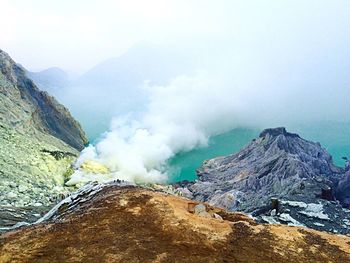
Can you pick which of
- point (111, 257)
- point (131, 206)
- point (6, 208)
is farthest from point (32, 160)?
point (111, 257)

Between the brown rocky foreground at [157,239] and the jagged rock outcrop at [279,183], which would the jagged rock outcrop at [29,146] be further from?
the jagged rock outcrop at [279,183]

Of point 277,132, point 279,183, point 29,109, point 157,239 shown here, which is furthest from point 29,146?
point 157,239

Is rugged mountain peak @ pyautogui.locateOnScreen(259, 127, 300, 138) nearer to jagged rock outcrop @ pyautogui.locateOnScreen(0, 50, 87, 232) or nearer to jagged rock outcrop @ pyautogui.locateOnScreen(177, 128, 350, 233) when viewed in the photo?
jagged rock outcrop @ pyautogui.locateOnScreen(177, 128, 350, 233)

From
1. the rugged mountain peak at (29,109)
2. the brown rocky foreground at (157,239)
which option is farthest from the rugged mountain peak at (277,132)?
the brown rocky foreground at (157,239)

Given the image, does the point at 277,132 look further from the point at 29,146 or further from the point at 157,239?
the point at 157,239

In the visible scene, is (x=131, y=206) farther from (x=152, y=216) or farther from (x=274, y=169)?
(x=274, y=169)

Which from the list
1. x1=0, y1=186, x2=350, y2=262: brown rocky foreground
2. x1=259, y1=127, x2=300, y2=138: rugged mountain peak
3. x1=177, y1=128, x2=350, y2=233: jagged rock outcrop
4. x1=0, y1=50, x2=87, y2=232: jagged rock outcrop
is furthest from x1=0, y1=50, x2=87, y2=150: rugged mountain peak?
x1=0, y1=186, x2=350, y2=262: brown rocky foreground

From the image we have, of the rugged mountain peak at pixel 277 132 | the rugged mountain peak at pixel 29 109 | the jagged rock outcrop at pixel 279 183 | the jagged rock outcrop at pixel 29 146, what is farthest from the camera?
the rugged mountain peak at pixel 277 132
